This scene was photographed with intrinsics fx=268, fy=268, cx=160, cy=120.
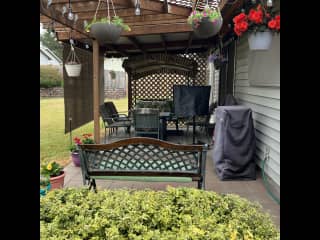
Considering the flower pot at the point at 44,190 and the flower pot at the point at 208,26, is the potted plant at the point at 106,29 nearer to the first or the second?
the flower pot at the point at 208,26

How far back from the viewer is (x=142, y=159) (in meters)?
2.72

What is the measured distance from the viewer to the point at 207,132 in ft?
21.7

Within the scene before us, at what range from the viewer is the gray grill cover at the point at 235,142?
3713 millimetres

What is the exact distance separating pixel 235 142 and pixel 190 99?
181 centimetres

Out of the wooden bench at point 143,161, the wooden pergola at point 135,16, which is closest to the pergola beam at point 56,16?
the wooden pergola at point 135,16

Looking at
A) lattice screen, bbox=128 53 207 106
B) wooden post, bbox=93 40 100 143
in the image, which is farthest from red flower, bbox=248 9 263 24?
lattice screen, bbox=128 53 207 106

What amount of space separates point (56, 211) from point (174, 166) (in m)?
1.43

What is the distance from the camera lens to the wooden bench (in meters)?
2.61

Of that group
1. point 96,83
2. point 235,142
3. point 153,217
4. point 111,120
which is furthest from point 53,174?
point 111,120

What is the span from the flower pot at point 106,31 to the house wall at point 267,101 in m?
1.93

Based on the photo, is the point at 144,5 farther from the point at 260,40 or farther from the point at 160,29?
the point at 260,40
